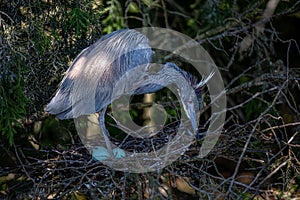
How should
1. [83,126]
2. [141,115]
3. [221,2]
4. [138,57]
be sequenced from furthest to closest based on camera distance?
[141,115], [221,2], [83,126], [138,57]

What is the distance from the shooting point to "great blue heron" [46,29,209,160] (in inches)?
156

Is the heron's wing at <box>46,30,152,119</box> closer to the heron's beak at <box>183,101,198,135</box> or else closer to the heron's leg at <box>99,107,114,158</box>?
the heron's leg at <box>99,107,114,158</box>

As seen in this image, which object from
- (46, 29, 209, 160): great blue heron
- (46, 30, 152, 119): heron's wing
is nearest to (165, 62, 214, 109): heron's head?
(46, 29, 209, 160): great blue heron

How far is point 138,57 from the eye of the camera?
4.24 m

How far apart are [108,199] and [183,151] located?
63 centimetres

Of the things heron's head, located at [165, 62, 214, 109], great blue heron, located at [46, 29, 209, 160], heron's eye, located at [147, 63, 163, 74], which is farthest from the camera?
heron's eye, located at [147, 63, 163, 74]

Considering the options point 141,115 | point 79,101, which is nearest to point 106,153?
point 79,101

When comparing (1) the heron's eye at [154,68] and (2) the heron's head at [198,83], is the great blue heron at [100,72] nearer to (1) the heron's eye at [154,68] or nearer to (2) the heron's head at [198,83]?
(2) the heron's head at [198,83]

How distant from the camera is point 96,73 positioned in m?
4.11

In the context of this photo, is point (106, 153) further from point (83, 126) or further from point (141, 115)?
point (141, 115)

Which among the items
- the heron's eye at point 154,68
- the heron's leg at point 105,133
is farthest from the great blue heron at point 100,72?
the heron's eye at point 154,68

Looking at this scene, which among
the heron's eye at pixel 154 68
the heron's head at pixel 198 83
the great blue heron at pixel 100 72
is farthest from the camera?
the heron's eye at pixel 154 68

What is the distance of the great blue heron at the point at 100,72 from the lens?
3973 millimetres

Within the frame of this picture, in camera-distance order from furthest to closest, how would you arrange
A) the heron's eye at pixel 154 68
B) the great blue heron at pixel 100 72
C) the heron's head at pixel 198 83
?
1. the heron's eye at pixel 154 68
2. the heron's head at pixel 198 83
3. the great blue heron at pixel 100 72
